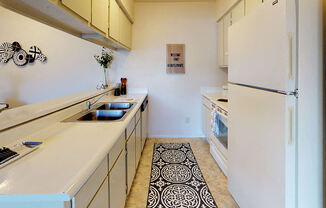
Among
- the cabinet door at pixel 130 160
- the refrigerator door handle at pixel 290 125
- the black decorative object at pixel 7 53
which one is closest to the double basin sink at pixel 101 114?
the cabinet door at pixel 130 160

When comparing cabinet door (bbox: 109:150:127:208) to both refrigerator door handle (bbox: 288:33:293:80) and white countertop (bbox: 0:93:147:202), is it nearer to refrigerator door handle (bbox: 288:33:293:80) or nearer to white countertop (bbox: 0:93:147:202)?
white countertop (bbox: 0:93:147:202)

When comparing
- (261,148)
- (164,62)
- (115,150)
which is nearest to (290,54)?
(261,148)

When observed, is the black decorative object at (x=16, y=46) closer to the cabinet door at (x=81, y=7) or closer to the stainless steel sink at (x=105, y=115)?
the stainless steel sink at (x=105, y=115)

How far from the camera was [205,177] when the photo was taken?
250 cm

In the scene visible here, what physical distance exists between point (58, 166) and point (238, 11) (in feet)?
9.34

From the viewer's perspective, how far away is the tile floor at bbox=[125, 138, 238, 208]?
2031mm

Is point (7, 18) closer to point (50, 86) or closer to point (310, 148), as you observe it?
point (50, 86)

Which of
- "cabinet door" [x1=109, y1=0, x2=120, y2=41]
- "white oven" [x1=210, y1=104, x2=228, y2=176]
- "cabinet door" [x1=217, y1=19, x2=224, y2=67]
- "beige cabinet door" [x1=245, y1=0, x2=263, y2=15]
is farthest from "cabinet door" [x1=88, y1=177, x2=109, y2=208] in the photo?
"cabinet door" [x1=217, y1=19, x2=224, y2=67]

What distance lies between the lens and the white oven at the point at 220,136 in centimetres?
250

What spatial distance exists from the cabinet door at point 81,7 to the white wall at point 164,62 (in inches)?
86.4

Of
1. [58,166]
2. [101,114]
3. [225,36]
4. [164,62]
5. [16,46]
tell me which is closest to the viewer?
[58,166]

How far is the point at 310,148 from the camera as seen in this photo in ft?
3.76

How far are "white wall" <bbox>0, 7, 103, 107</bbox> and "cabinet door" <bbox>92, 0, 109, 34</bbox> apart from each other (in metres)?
1.63

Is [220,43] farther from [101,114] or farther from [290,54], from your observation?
[290,54]
